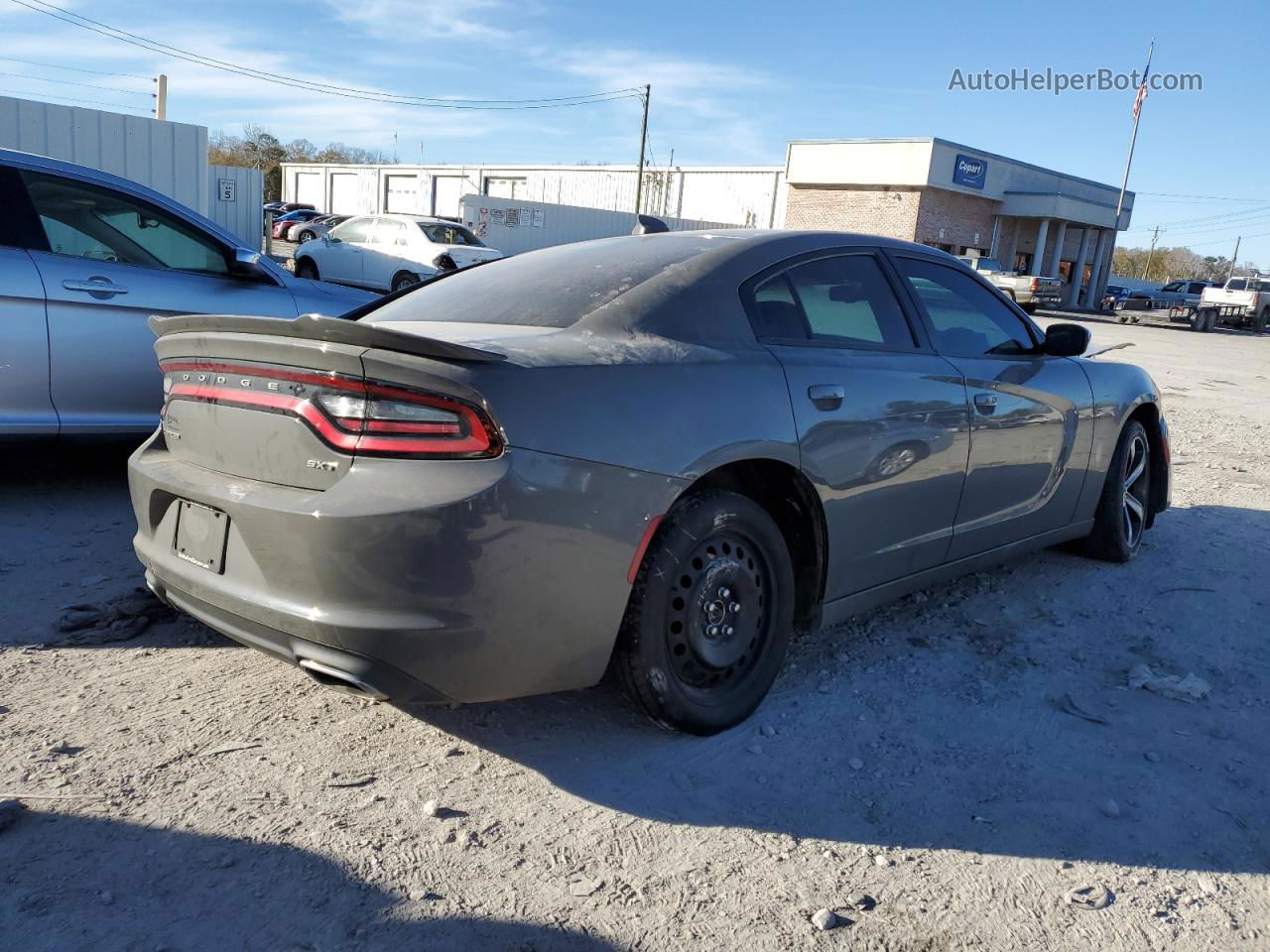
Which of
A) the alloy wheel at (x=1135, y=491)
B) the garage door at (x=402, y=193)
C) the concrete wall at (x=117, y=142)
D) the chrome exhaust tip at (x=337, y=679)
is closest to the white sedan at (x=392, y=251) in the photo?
the concrete wall at (x=117, y=142)

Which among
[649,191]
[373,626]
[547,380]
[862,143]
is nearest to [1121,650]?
[547,380]

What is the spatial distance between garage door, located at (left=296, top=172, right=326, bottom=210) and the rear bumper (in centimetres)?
6718

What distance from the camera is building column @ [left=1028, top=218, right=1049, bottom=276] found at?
47656 millimetres

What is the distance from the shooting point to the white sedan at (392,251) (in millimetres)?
20156

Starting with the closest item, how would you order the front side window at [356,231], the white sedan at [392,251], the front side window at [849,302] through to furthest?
the front side window at [849,302] → the white sedan at [392,251] → the front side window at [356,231]

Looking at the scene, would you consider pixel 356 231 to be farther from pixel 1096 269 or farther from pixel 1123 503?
pixel 1096 269

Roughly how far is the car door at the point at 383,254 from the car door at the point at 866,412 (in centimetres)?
1814

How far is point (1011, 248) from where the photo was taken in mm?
49312

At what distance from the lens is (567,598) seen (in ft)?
8.48

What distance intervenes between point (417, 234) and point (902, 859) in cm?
1948

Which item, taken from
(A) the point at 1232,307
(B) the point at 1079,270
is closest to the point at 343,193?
(B) the point at 1079,270

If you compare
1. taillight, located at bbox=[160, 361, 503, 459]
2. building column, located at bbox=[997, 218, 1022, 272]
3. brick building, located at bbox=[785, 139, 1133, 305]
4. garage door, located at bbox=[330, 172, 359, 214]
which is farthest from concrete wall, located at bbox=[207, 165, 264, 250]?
garage door, located at bbox=[330, 172, 359, 214]

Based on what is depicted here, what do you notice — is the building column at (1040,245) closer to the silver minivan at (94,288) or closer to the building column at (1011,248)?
the building column at (1011,248)

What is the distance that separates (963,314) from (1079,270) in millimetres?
52746
